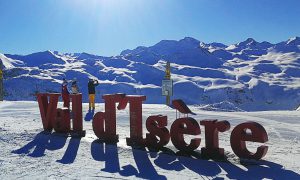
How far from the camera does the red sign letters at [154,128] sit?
9.55m

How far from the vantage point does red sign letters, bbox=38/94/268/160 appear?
9.55 m

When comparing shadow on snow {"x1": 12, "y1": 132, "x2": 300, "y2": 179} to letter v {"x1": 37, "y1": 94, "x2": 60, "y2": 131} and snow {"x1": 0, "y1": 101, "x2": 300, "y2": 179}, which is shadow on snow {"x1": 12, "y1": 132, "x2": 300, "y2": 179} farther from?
letter v {"x1": 37, "y1": 94, "x2": 60, "y2": 131}

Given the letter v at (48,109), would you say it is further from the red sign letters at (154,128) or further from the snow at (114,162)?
the snow at (114,162)

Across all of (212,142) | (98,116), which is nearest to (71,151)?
(98,116)

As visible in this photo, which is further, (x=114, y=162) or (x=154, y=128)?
(x=154, y=128)

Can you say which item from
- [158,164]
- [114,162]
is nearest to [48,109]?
[114,162]

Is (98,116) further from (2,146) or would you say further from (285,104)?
(285,104)

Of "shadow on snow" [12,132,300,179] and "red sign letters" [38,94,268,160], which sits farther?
"red sign letters" [38,94,268,160]

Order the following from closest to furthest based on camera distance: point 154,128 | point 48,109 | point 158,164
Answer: point 158,164 < point 154,128 < point 48,109

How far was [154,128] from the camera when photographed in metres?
11.0

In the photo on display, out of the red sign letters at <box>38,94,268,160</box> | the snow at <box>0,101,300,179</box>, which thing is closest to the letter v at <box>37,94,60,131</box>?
the red sign letters at <box>38,94,268,160</box>

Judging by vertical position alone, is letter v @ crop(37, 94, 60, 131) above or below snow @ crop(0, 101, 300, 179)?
above

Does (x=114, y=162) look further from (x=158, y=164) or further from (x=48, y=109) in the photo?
(x=48, y=109)

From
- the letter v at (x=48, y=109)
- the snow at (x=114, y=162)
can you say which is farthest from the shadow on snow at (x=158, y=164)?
the letter v at (x=48, y=109)
